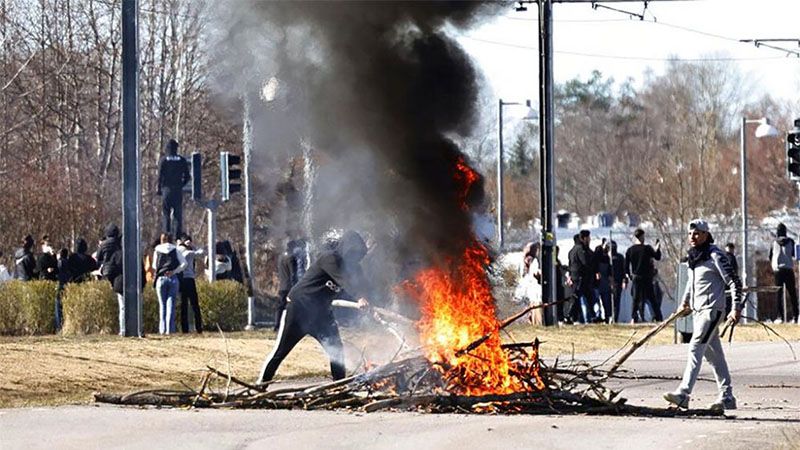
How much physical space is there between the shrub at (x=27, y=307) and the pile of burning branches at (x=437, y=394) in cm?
1146

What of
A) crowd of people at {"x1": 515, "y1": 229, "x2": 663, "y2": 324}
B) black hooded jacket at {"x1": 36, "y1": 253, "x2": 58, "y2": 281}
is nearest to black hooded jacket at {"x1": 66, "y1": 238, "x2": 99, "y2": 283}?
black hooded jacket at {"x1": 36, "y1": 253, "x2": 58, "y2": 281}

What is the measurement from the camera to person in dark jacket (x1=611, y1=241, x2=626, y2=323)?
34.9 meters

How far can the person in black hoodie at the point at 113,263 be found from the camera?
2611 centimetres

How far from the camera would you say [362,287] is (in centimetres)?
1680

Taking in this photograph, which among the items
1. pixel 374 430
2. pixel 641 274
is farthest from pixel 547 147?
pixel 374 430

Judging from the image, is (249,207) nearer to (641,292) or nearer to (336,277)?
(641,292)

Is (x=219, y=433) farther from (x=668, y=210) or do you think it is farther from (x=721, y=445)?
(x=668, y=210)

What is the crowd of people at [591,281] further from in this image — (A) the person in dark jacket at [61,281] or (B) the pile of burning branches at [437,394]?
(B) the pile of burning branches at [437,394]

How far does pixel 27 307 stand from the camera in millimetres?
27000

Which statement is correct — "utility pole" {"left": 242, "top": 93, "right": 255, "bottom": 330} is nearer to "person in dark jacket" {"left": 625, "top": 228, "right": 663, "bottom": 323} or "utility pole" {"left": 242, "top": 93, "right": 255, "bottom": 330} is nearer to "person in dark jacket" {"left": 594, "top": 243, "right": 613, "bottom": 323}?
"person in dark jacket" {"left": 594, "top": 243, "right": 613, "bottom": 323}

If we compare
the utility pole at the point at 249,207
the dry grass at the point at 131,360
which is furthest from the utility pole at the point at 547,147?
the utility pole at the point at 249,207

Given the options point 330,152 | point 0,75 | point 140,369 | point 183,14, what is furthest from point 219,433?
point 0,75

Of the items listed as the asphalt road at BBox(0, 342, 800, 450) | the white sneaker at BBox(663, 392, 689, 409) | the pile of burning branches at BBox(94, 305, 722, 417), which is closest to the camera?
the asphalt road at BBox(0, 342, 800, 450)

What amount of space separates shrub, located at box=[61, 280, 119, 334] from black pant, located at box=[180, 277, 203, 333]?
1.03 m
